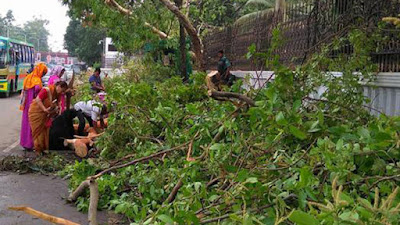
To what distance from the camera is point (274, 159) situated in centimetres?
344

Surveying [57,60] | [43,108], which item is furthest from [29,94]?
[57,60]

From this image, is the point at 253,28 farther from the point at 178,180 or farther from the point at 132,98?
the point at 178,180

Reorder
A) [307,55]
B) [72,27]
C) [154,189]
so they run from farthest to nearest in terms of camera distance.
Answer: [72,27], [307,55], [154,189]

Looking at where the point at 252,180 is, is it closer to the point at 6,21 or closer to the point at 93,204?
the point at 93,204

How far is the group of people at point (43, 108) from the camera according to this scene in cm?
874

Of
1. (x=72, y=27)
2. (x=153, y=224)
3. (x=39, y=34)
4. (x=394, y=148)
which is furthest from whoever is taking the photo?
(x=39, y=34)

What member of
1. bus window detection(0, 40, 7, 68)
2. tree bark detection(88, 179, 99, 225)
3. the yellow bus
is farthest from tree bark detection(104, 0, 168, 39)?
the yellow bus

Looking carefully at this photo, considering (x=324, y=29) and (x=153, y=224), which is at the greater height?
(x=324, y=29)

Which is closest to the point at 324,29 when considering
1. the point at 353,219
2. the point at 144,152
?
the point at 144,152

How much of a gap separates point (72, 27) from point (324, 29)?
186 ft

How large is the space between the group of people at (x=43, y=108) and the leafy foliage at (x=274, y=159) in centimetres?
268

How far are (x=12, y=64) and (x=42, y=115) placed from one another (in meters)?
18.8

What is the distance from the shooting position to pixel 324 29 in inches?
296

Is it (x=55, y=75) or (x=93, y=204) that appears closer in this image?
(x=93, y=204)
